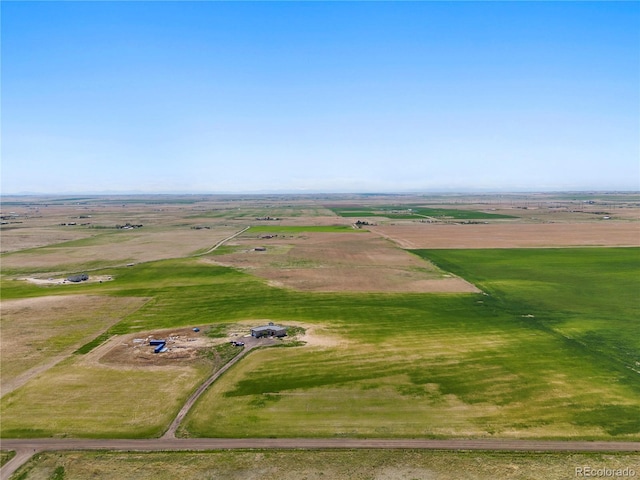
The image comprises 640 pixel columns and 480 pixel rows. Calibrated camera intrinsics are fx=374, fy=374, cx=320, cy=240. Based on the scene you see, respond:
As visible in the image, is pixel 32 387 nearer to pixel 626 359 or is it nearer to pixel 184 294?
pixel 184 294

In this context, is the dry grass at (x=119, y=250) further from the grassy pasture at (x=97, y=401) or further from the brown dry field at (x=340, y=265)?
the grassy pasture at (x=97, y=401)

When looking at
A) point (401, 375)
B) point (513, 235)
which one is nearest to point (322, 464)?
point (401, 375)

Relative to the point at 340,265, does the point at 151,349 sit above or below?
below

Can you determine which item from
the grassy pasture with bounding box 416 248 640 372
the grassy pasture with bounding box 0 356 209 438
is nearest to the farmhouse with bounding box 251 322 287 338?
the grassy pasture with bounding box 0 356 209 438

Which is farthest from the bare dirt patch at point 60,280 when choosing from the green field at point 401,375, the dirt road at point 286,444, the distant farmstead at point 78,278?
the dirt road at point 286,444

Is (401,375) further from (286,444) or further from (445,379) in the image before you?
(286,444)
